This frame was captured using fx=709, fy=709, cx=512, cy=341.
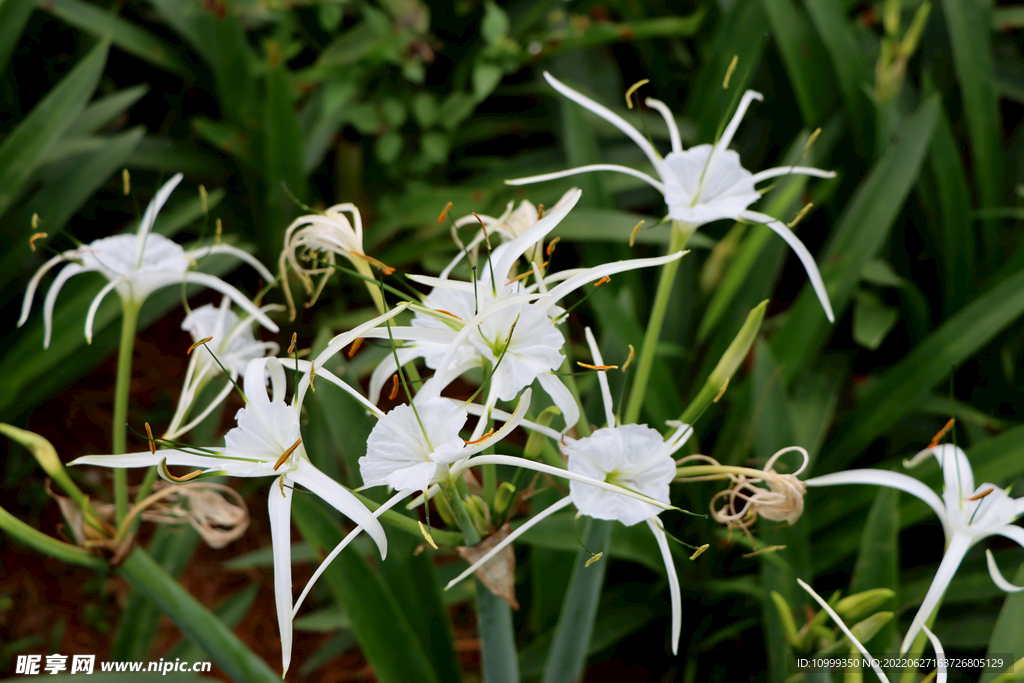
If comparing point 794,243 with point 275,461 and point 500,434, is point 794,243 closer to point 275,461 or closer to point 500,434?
point 500,434

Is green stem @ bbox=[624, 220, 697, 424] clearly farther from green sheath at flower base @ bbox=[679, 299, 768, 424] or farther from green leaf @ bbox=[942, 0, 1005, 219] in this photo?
green leaf @ bbox=[942, 0, 1005, 219]

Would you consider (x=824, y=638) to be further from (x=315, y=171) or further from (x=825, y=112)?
(x=315, y=171)

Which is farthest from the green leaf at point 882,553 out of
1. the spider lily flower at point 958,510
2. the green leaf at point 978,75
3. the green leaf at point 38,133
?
the green leaf at point 38,133

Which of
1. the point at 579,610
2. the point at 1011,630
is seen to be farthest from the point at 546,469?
the point at 1011,630

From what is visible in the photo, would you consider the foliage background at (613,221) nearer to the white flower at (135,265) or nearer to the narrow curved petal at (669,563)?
the white flower at (135,265)

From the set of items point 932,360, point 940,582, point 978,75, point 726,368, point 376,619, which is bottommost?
point 376,619

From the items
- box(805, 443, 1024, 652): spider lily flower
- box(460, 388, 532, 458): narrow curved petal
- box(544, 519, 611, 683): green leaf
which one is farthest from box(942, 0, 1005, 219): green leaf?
box(460, 388, 532, 458): narrow curved petal

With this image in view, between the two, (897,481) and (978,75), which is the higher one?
(978,75)

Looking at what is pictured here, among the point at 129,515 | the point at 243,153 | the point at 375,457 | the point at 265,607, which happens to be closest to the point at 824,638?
the point at 375,457
